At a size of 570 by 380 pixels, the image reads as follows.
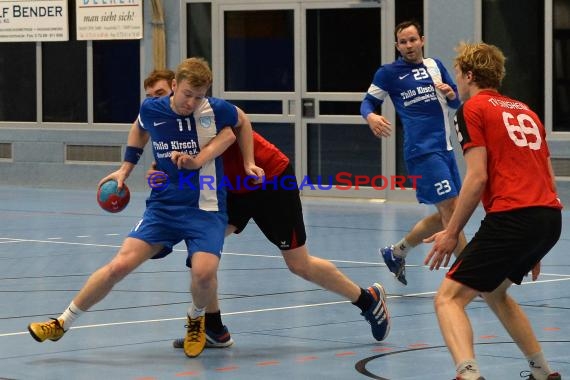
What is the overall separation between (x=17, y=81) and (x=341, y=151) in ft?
19.6

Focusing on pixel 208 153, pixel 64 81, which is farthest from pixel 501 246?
pixel 64 81

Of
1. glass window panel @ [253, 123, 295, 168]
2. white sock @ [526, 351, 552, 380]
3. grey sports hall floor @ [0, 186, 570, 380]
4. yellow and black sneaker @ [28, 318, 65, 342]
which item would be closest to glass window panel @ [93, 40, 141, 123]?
glass window panel @ [253, 123, 295, 168]

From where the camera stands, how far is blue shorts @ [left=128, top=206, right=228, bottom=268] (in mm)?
8172

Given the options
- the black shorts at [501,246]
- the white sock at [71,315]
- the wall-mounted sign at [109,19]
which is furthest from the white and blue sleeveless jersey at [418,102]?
the wall-mounted sign at [109,19]

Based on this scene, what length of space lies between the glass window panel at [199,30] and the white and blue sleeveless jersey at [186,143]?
12.8 m

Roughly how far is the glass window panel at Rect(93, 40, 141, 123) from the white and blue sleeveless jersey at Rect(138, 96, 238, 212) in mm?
13302

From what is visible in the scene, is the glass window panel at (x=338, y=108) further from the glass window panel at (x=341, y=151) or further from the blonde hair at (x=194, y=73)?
the blonde hair at (x=194, y=73)

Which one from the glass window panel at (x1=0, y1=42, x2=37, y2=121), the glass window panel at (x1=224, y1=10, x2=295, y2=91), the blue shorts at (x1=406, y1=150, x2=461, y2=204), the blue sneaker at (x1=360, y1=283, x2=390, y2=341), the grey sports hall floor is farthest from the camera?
the glass window panel at (x1=0, y1=42, x2=37, y2=121)

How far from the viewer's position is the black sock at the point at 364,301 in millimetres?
8703

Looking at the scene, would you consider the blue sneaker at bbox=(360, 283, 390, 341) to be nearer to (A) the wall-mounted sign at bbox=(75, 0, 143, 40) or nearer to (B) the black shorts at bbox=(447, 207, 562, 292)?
(B) the black shorts at bbox=(447, 207, 562, 292)

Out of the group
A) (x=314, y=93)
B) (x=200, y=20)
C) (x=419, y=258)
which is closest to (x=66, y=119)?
(x=200, y=20)

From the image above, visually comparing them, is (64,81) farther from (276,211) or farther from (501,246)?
(501,246)

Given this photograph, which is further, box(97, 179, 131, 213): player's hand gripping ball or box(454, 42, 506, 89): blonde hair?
box(97, 179, 131, 213): player's hand gripping ball

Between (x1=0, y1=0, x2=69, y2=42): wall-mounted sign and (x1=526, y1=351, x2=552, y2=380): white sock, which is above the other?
(x1=0, y1=0, x2=69, y2=42): wall-mounted sign
